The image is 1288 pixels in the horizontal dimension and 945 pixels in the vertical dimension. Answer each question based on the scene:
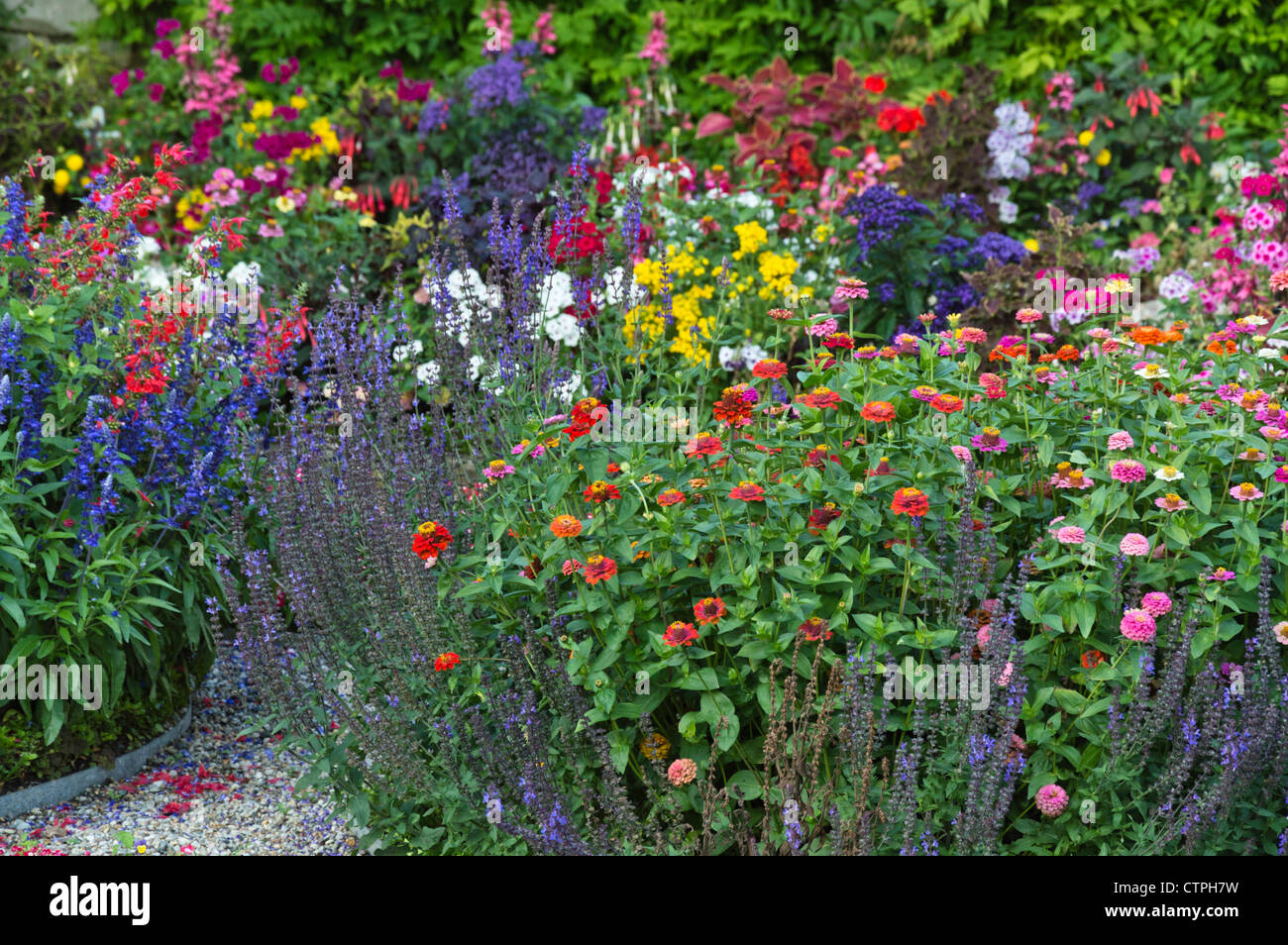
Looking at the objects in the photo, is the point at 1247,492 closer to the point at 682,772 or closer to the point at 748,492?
the point at 748,492

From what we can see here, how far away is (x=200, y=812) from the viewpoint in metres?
3.46

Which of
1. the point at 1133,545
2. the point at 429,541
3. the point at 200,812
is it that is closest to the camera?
the point at 1133,545

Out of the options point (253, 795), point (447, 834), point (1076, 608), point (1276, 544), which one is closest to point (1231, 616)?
point (1276, 544)

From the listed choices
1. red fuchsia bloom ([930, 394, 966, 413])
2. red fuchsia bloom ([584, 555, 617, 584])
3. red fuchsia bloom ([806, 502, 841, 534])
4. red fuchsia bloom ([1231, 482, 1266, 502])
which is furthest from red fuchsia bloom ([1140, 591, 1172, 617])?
red fuchsia bloom ([584, 555, 617, 584])

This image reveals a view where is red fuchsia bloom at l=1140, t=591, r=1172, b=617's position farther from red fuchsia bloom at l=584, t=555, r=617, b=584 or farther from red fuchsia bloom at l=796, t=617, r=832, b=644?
red fuchsia bloom at l=584, t=555, r=617, b=584

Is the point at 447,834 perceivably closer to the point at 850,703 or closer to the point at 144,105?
the point at 850,703

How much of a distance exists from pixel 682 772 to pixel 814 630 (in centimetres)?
43

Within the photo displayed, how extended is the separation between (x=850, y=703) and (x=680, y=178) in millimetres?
4278

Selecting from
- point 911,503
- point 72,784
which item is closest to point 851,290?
point 911,503

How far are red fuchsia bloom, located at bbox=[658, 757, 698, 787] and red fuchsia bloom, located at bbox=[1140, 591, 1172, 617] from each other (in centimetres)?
105

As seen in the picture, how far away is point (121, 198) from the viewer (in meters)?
3.67

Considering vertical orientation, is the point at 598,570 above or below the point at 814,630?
above

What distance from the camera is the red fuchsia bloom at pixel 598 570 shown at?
2615 mm

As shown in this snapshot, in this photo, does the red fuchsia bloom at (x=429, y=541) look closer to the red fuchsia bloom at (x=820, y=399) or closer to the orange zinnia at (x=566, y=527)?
the orange zinnia at (x=566, y=527)
